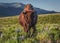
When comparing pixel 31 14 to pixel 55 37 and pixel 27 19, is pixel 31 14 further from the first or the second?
pixel 55 37

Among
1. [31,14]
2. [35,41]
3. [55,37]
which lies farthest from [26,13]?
[35,41]

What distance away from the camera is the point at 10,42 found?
538 inches

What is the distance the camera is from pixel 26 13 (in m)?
19.0

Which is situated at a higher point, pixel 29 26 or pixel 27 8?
pixel 27 8

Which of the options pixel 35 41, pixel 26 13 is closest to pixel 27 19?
pixel 26 13

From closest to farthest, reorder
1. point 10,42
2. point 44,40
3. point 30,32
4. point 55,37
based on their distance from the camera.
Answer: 1. point 10,42
2. point 44,40
3. point 55,37
4. point 30,32

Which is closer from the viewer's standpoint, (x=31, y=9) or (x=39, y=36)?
(x=39, y=36)

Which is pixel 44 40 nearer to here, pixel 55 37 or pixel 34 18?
pixel 55 37

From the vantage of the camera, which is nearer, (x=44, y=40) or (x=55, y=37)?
(x=44, y=40)

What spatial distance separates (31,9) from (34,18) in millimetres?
650

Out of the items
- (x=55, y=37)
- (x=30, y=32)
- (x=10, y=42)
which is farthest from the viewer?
(x=30, y=32)

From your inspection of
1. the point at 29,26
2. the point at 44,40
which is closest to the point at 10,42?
the point at 44,40

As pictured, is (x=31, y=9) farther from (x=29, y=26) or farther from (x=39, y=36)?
(x=39, y=36)

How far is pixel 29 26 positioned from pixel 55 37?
2479mm
